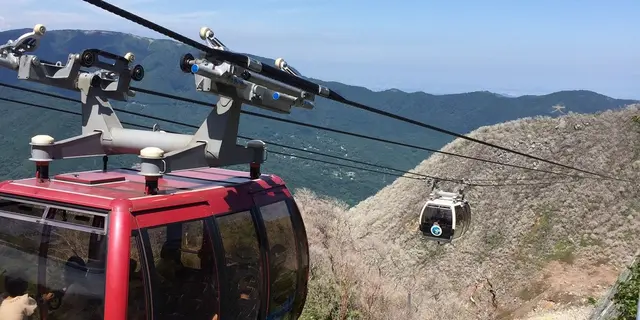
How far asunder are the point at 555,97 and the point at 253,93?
14678cm

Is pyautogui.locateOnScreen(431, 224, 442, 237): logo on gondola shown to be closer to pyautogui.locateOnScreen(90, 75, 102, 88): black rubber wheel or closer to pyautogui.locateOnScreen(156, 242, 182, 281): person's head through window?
pyautogui.locateOnScreen(90, 75, 102, 88): black rubber wheel

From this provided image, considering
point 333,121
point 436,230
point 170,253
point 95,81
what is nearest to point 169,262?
point 170,253

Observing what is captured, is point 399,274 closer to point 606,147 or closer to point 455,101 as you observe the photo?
point 606,147

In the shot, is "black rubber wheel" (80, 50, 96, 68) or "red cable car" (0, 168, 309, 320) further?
"black rubber wheel" (80, 50, 96, 68)

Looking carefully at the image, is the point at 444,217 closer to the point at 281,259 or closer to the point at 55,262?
the point at 281,259

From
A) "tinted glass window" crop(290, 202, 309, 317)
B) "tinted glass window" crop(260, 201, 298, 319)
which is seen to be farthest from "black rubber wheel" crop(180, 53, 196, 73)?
"tinted glass window" crop(290, 202, 309, 317)

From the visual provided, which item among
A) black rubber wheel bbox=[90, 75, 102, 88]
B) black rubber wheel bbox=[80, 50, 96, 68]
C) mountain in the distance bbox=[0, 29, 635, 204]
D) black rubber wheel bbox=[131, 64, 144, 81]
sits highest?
black rubber wheel bbox=[80, 50, 96, 68]

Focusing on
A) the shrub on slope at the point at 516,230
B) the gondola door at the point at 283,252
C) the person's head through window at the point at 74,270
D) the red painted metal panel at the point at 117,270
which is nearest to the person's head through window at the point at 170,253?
the red painted metal panel at the point at 117,270

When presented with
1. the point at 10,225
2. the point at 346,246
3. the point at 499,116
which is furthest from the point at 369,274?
the point at 499,116

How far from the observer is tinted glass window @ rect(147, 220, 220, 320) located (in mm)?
4840

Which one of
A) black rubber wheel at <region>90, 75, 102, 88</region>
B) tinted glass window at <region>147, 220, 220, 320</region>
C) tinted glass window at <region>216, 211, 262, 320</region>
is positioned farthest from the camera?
black rubber wheel at <region>90, 75, 102, 88</region>

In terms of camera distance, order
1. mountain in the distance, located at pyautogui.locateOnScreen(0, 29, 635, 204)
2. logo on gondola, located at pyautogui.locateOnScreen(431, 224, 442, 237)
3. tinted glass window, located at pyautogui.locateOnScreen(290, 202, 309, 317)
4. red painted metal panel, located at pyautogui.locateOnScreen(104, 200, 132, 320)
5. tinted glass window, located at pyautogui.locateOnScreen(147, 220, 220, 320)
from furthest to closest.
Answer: mountain in the distance, located at pyautogui.locateOnScreen(0, 29, 635, 204), logo on gondola, located at pyautogui.locateOnScreen(431, 224, 442, 237), tinted glass window, located at pyautogui.locateOnScreen(290, 202, 309, 317), tinted glass window, located at pyautogui.locateOnScreen(147, 220, 220, 320), red painted metal panel, located at pyautogui.locateOnScreen(104, 200, 132, 320)

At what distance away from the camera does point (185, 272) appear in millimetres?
5148

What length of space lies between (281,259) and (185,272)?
1298mm
